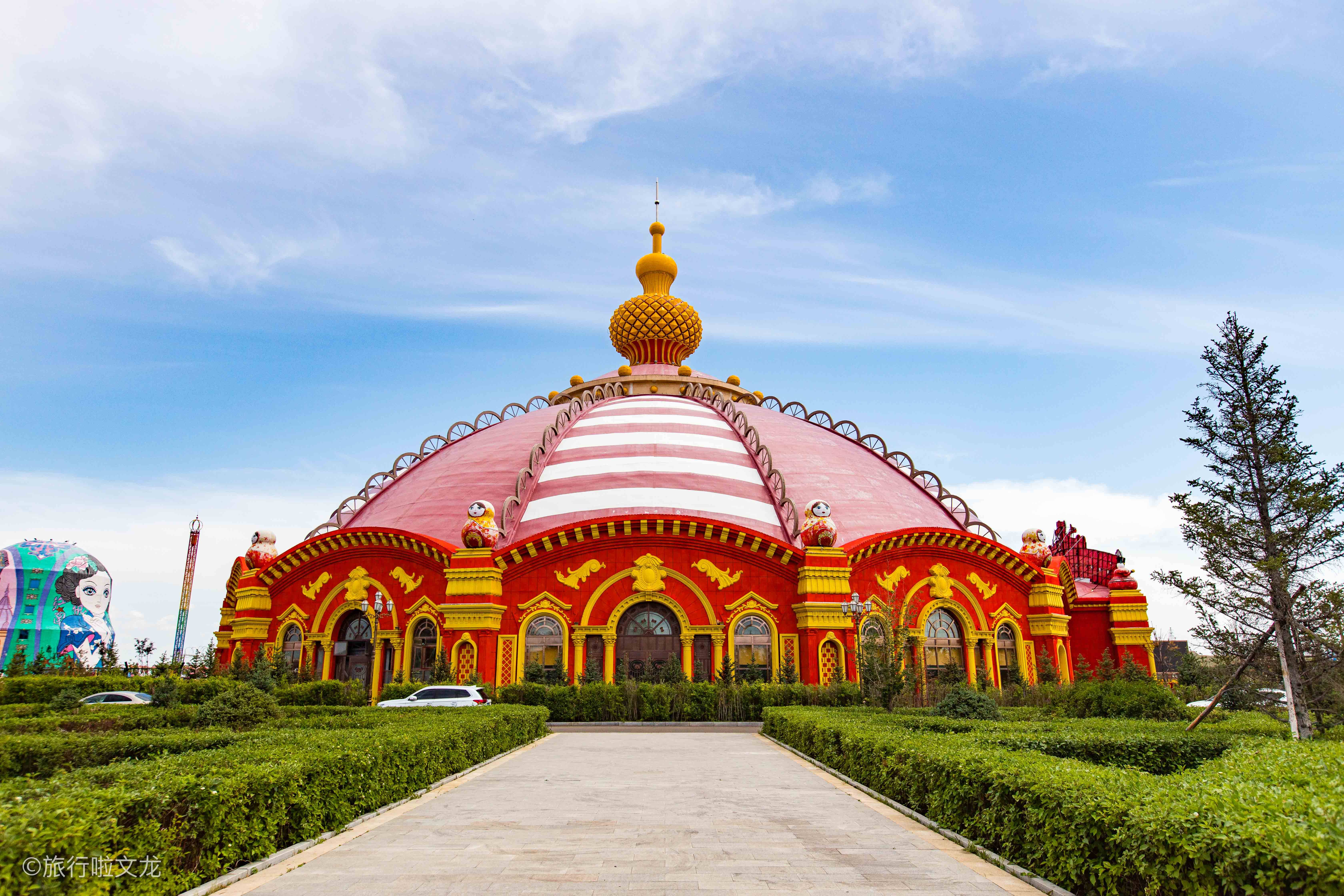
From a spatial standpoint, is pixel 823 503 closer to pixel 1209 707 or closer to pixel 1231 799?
pixel 1209 707

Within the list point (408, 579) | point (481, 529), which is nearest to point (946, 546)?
point (481, 529)

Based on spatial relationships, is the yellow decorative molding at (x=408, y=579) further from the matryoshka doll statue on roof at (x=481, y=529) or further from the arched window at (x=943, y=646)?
the arched window at (x=943, y=646)

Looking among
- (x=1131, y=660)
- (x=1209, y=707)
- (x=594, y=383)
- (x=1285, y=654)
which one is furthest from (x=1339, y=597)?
(x=594, y=383)

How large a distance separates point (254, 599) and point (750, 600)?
18.4 m

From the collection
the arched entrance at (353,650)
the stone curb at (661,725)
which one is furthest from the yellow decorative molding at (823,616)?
the arched entrance at (353,650)

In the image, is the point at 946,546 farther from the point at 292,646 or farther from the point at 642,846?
the point at 642,846

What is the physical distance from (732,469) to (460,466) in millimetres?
11362

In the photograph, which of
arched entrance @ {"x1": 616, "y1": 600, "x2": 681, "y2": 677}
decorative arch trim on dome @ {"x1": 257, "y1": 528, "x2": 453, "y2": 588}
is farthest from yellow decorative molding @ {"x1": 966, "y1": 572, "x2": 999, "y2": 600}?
decorative arch trim on dome @ {"x1": 257, "y1": 528, "x2": 453, "y2": 588}

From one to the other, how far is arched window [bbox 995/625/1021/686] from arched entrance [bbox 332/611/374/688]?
22544 millimetres

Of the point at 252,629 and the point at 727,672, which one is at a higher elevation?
the point at 252,629

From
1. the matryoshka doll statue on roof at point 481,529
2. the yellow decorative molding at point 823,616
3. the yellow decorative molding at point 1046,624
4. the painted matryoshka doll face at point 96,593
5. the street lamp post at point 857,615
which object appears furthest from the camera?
the painted matryoshka doll face at point 96,593

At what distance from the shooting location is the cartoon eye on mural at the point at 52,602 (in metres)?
57.6

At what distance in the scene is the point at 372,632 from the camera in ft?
97.0

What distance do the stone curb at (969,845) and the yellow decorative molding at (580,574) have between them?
52.1ft
